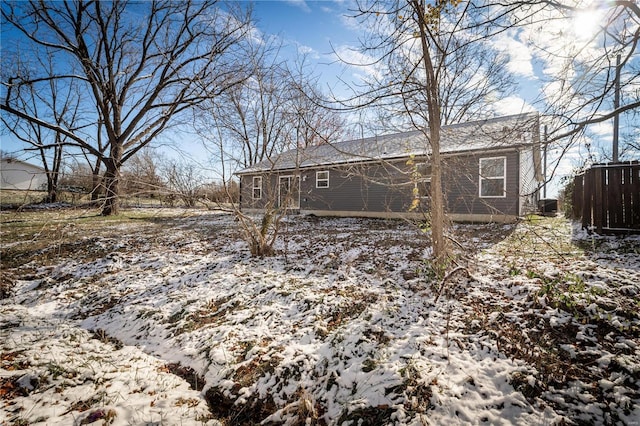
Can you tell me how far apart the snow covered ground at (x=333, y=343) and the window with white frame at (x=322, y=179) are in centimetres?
962

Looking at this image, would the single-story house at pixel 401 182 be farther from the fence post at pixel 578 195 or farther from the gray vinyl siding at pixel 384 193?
the fence post at pixel 578 195

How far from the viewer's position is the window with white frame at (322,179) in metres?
14.5

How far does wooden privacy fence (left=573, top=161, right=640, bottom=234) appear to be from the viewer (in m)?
5.84

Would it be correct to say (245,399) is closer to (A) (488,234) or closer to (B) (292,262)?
(B) (292,262)

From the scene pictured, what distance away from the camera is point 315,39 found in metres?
4.25

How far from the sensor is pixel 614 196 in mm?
6074

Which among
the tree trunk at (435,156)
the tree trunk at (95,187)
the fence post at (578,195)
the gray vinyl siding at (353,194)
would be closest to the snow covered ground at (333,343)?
the tree trunk at (435,156)

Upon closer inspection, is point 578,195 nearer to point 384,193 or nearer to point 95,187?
point 384,193

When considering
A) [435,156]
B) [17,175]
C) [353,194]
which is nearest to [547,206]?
[353,194]

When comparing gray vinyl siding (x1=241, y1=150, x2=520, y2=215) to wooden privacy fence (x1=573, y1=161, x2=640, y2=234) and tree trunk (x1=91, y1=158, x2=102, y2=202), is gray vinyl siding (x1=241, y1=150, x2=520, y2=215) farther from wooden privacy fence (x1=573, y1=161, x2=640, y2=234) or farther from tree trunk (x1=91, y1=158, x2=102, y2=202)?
tree trunk (x1=91, y1=158, x2=102, y2=202)

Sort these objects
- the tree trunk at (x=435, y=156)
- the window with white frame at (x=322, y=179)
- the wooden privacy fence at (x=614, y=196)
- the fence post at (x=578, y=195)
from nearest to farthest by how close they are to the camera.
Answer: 1. the tree trunk at (x=435, y=156)
2. the wooden privacy fence at (x=614, y=196)
3. the fence post at (x=578, y=195)
4. the window with white frame at (x=322, y=179)

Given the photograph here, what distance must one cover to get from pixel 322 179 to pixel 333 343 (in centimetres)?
1224

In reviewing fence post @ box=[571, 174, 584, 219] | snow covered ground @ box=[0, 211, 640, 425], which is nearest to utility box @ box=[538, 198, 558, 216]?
fence post @ box=[571, 174, 584, 219]

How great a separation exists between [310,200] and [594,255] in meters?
11.9
